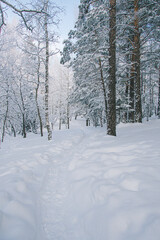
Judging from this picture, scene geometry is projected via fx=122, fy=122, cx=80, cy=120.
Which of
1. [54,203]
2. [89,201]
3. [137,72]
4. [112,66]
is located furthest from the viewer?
[137,72]

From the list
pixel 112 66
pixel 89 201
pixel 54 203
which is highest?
pixel 112 66

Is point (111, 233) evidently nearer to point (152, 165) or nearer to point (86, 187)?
point (86, 187)

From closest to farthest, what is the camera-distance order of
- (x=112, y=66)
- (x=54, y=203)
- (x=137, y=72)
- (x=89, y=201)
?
1. (x=89, y=201)
2. (x=54, y=203)
3. (x=112, y=66)
4. (x=137, y=72)

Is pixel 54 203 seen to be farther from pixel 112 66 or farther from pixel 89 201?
pixel 112 66

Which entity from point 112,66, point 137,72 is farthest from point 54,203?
point 137,72

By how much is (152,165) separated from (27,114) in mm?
20286

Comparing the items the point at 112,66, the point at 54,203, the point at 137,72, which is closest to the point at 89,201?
the point at 54,203

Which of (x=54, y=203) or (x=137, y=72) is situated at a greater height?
(x=137, y=72)

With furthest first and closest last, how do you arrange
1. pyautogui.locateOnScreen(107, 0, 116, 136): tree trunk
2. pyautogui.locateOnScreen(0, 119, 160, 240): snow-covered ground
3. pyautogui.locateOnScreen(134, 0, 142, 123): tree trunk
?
1. pyautogui.locateOnScreen(134, 0, 142, 123): tree trunk
2. pyautogui.locateOnScreen(107, 0, 116, 136): tree trunk
3. pyautogui.locateOnScreen(0, 119, 160, 240): snow-covered ground

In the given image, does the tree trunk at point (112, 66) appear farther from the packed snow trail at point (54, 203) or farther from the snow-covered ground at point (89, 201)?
the packed snow trail at point (54, 203)

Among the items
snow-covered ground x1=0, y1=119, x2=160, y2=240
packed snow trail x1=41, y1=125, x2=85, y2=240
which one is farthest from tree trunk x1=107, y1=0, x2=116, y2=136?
packed snow trail x1=41, y1=125, x2=85, y2=240

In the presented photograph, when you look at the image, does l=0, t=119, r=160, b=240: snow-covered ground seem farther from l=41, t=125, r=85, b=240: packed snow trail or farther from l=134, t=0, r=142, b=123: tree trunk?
l=134, t=0, r=142, b=123: tree trunk

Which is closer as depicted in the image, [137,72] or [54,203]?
[54,203]

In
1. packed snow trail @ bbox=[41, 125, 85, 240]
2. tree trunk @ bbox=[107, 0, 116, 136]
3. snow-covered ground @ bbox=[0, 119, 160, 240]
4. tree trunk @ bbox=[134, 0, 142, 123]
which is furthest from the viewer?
tree trunk @ bbox=[134, 0, 142, 123]
